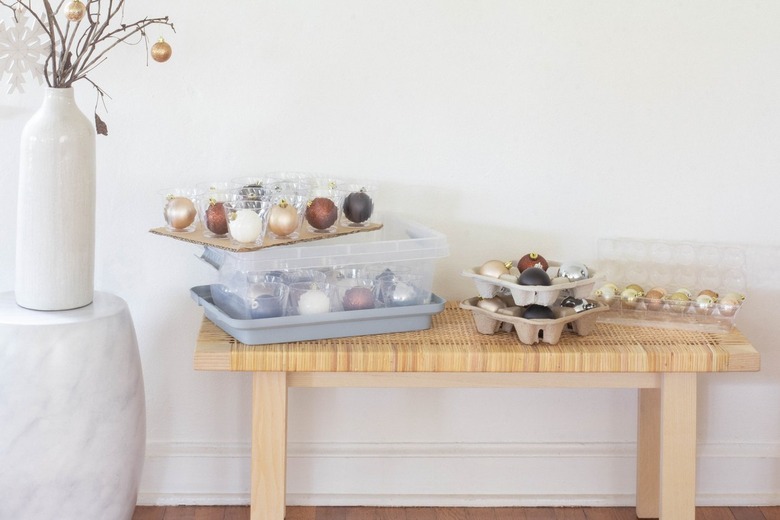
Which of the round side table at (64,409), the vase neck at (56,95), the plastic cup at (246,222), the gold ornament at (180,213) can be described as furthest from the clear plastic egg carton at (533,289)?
the vase neck at (56,95)

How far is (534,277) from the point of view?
199 cm

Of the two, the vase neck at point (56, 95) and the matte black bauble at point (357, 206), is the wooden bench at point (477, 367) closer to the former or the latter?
the matte black bauble at point (357, 206)

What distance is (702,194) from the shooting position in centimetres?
233

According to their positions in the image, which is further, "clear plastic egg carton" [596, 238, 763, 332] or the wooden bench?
"clear plastic egg carton" [596, 238, 763, 332]

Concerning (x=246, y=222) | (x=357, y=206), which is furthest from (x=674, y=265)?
(x=246, y=222)

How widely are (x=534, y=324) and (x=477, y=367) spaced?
0.15 meters

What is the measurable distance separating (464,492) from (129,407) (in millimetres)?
874

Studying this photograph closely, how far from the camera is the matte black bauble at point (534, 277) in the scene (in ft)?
6.50

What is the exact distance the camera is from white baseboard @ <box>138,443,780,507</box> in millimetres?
2408

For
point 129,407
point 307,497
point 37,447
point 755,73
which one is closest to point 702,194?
point 755,73

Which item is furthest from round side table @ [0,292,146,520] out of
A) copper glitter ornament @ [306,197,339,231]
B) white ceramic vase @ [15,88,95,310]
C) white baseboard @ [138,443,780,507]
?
copper glitter ornament @ [306,197,339,231]

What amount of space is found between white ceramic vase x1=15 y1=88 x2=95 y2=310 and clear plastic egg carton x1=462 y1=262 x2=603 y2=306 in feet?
2.67

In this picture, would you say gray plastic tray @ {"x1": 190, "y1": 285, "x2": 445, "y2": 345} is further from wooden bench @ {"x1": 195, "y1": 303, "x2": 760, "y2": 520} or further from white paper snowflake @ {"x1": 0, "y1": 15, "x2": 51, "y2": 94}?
white paper snowflake @ {"x1": 0, "y1": 15, "x2": 51, "y2": 94}

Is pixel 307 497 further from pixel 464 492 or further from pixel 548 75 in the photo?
pixel 548 75
